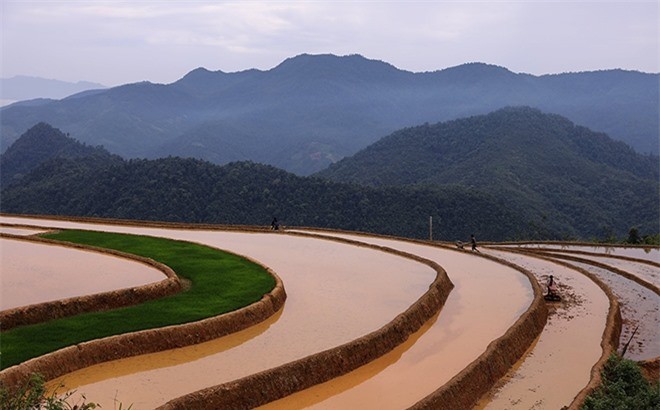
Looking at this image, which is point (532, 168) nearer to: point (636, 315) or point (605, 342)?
point (636, 315)

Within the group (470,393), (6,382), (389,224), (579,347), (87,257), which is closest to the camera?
(6,382)

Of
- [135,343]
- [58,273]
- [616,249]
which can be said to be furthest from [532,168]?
[135,343]

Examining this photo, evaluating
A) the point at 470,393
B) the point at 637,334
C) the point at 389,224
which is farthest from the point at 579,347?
the point at 389,224

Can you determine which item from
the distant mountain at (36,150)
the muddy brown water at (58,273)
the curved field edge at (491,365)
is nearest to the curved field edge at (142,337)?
the muddy brown water at (58,273)

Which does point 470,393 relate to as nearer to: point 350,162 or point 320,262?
point 320,262

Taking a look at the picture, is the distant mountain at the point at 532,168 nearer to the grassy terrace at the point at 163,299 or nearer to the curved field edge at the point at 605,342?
the curved field edge at the point at 605,342

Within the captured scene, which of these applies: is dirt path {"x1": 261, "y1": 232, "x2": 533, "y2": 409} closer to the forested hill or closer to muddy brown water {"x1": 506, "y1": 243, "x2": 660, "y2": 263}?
muddy brown water {"x1": 506, "y1": 243, "x2": 660, "y2": 263}
